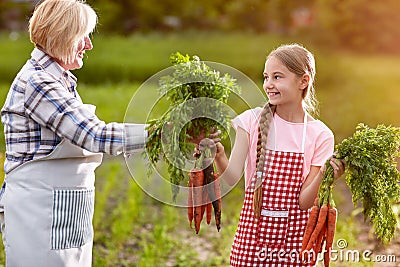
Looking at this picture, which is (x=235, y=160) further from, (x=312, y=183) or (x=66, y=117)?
(x=66, y=117)

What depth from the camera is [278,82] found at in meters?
2.75

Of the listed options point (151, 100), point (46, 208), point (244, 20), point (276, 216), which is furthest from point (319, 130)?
point (244, 20)

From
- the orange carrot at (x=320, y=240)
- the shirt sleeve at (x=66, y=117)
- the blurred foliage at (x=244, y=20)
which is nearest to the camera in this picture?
the shirt sleeve at (x=66, y=117)

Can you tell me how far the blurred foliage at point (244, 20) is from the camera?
45.9 ft

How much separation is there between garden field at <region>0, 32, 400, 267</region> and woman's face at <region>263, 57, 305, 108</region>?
0.36 ft

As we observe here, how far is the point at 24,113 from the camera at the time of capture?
268cm

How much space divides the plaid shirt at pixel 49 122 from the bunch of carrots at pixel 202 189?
0.22 m

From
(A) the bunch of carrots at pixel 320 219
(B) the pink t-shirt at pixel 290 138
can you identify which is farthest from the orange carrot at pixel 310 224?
(B) the pink t-shirt at pixel 290 138

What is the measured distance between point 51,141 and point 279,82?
79cm

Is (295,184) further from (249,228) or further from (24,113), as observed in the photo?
(24,113)

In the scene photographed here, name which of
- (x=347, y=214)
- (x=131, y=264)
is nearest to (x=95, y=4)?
(x=347, y=214)

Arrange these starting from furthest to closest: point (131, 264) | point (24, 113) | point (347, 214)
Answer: point (347, 214)
point (131, 264)
point (24, 113)

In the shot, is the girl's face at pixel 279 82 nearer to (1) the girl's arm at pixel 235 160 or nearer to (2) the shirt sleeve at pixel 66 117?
(1) the girl's arm at pixel 235 160

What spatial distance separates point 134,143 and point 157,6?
11919mm
